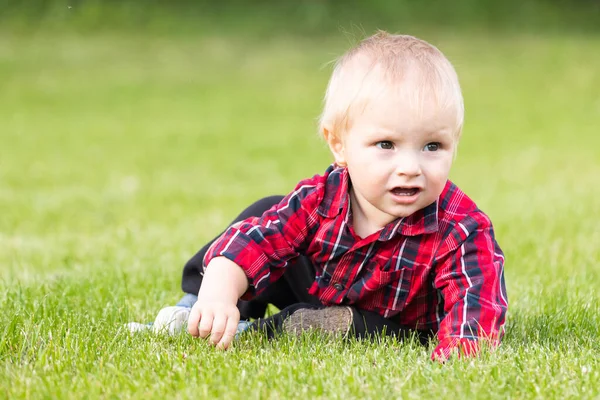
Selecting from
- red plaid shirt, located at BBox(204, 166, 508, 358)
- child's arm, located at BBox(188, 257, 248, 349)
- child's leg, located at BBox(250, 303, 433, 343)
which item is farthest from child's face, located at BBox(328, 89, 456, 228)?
child's arm, located at BBox(188, 257, 248, 349)

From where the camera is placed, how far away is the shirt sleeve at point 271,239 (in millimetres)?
3328

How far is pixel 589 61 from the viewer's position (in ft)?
67.8

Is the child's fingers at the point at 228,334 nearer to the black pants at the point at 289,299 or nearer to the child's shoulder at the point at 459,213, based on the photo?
the black pants at the point at 289,299

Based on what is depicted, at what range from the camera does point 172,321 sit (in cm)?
336

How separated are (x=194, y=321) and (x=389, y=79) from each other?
111 cm

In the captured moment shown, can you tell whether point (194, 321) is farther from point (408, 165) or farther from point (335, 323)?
point (408, 165)

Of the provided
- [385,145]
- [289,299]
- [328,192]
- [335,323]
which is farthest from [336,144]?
[289,299]

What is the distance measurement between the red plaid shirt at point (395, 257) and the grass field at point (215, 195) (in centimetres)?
21

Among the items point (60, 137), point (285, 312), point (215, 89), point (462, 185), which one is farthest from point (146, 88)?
point (285, 312)

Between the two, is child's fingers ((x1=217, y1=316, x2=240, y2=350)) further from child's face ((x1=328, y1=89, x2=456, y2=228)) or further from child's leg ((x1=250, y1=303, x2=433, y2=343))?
child's face ((x1=328, y1=89, x2=456, y2=228))

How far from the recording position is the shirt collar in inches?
128

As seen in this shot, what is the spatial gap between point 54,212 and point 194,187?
2388 mm

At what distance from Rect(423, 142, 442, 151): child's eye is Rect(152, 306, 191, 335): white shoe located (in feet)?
3.73

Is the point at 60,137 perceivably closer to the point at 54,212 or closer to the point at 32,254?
the point at 54,212
